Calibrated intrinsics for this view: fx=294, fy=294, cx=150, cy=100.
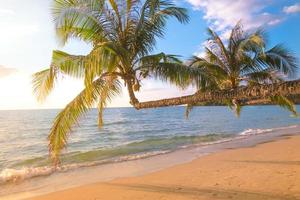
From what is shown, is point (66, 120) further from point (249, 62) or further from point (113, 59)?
point (249, 62)

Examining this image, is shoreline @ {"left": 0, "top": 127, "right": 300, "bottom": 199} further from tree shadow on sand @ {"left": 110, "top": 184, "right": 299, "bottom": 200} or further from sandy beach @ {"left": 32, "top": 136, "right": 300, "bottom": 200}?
tree shadow on sand @ {"left": 110, "top": 184, "right": 299, "bottom": 200}

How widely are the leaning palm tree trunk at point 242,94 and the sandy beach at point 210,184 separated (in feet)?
8.01

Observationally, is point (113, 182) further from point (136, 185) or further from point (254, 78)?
point (254, 78)

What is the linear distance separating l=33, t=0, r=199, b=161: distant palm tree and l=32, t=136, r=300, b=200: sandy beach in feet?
8.20

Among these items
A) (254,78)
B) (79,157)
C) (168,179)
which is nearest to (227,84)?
(254,78)

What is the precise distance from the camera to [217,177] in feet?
29.6

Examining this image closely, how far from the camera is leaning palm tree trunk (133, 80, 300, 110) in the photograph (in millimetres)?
3851

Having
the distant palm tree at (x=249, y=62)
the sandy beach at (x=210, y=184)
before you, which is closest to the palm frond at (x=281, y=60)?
the distant palm tree at (x=249, y=62)

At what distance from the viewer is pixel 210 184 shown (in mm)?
8211

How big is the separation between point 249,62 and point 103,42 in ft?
18.0

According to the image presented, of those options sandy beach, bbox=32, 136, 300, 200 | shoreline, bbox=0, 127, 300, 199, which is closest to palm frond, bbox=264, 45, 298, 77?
sandy beach, bbox=32, 136, 300, 200

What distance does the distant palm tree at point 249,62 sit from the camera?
9.30m

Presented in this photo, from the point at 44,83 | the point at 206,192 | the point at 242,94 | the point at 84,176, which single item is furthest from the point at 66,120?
the point at 84,176

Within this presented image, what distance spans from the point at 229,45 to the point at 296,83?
686 cm
